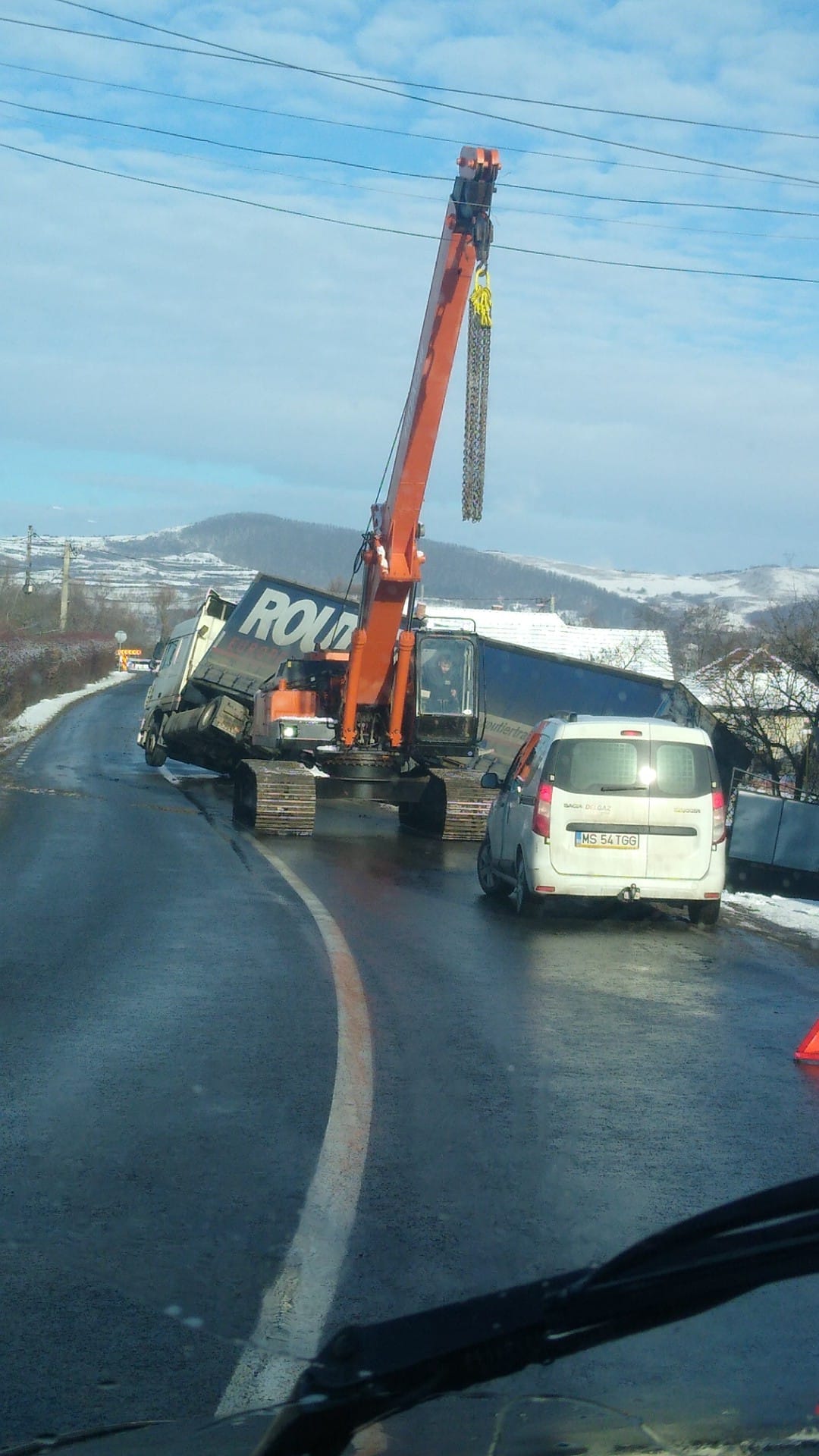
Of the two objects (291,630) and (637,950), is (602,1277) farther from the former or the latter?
(291,630)

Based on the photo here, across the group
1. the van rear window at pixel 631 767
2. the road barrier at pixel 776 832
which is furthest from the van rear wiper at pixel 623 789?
the road barrier at pixel 776 832

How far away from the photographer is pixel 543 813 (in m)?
11.4

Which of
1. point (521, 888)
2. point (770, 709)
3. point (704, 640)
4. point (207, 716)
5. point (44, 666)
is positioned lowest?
point (521, 888)

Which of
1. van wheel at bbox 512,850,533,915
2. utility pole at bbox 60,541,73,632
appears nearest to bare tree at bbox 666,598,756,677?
van wheel at bbox 512,850,533,915

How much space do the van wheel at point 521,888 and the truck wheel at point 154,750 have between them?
17.0m

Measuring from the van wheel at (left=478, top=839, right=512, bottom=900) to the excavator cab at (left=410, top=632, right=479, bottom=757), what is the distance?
601 cm

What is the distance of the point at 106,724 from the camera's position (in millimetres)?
39938

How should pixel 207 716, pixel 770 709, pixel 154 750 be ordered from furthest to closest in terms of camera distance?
pixel 770 709, pixel 154 750, pixel 207 716

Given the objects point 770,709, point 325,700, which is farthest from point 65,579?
point 325,700

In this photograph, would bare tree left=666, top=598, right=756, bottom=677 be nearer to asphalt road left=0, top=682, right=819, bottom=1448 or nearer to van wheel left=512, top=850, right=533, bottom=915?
van wheel left=512, top=850, right=533, bottom=915

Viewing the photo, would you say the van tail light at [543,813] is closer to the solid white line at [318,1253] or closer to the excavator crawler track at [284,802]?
the solid white line at [318,1253]

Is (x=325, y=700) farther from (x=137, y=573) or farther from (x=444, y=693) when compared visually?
(x=137, y=573)

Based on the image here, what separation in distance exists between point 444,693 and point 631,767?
8.25 m

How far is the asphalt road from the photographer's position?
355cm
